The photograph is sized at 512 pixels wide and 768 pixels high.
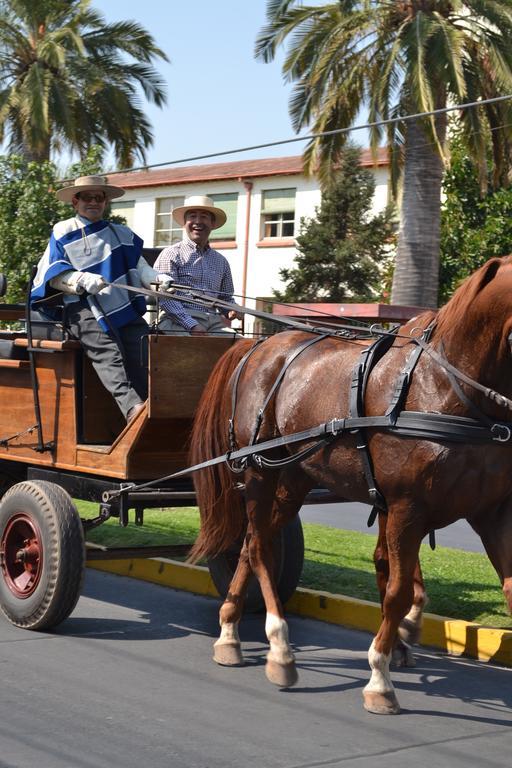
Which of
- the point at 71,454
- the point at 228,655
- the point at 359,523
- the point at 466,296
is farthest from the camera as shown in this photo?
the point at 359,523

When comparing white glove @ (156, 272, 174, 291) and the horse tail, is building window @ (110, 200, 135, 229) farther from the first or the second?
the horse tail

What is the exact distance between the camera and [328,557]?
8953mm

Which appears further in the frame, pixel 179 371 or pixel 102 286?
pixel 102 286

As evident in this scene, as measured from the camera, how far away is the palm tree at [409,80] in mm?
16969

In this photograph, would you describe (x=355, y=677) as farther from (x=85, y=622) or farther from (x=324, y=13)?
(x=324, y=13)

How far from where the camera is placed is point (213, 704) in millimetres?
5336

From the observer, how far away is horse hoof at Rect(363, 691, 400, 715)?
5.28 m

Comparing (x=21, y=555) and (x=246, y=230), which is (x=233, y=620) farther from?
(x=246, y=230)

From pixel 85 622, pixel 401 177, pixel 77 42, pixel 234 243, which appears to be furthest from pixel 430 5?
pixel 234 243

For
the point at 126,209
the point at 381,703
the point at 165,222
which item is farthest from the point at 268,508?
the point at 126,209

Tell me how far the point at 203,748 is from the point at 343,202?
27231mm

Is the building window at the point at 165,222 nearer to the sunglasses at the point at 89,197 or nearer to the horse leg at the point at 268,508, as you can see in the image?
the sunglasses at the point at 89,197

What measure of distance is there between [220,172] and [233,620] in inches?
1231

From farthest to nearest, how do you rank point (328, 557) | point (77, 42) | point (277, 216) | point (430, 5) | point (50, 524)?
point (277, 216) → point (77, 42) → point (430, 5) → point (328, 557) → point (50, 524)
